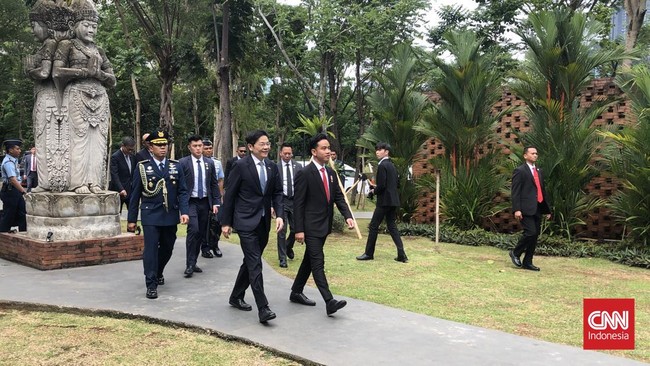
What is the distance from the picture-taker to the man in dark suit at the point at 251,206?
4973mm

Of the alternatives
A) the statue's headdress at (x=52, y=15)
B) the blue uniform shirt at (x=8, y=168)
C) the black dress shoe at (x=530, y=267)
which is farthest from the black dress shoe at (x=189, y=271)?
the black dress shoe at (x=530, y=267)

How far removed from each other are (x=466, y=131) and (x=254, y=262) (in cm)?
734

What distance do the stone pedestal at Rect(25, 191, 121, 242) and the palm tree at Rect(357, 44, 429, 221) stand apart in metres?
6.39

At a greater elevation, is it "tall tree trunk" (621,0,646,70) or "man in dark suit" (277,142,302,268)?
"tall tree trunk" (621,0,646,70)

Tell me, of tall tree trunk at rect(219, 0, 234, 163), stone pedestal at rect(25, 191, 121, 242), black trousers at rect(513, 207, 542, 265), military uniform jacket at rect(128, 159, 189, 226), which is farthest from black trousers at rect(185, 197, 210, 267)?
tall tree trunk at rect(219, 0, 234, 163)

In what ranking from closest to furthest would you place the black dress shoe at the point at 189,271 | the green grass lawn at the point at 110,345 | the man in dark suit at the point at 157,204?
the green grass lawn at the point at 110,345, the man in dark suit at the point at 157,204, the black dress shoe at the point at 189,271

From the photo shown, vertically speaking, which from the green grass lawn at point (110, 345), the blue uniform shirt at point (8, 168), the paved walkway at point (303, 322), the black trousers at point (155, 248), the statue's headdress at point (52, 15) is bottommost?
the green grass lawn at point (110, 345)

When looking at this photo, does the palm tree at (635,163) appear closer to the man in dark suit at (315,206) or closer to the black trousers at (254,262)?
the man in dark suit at (315,206)

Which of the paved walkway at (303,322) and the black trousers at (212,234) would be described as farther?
the black trousers at (212,234)

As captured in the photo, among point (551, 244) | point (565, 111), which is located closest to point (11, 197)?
point (551, 244)

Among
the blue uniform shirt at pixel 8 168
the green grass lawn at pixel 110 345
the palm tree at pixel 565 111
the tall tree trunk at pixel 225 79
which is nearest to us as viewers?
the green grass lawn at pixel 110 345

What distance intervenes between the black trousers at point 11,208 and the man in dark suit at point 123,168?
1.43 metres

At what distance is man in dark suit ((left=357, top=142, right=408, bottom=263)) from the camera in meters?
8.24

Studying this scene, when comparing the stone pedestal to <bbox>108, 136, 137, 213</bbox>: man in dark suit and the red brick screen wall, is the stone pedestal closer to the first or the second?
<bbox>108, 136, 137, 213</bbox>: man in dark suit
